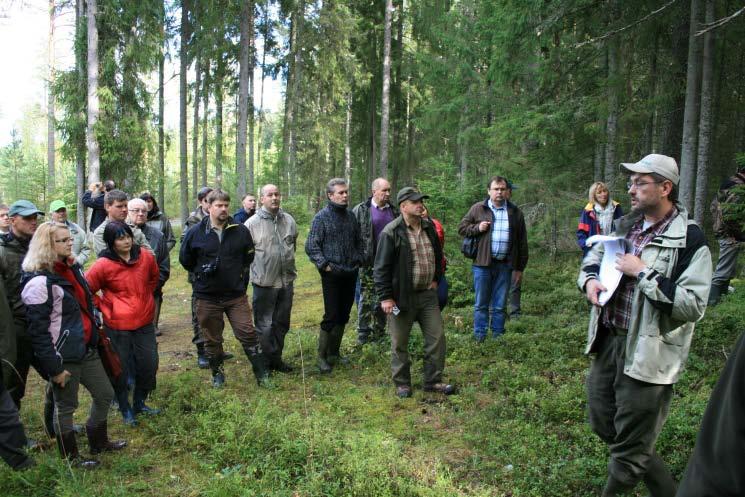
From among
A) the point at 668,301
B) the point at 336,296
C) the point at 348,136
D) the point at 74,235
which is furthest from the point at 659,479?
the point at 348,136

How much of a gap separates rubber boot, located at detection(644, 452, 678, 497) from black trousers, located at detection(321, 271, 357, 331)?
394cm

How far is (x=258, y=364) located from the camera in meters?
6.17

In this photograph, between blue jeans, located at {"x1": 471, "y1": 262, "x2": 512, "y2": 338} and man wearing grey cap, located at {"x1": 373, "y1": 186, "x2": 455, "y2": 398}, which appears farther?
blue jeans, located at {"x1": 471, "y1": 262, "x2": 512, "y2": 338}

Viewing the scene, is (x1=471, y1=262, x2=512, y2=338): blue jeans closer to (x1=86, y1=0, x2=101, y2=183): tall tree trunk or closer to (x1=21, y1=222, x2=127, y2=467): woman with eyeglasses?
(x1=21, y1=222, x2=127, y2=467): woman with eyeglasses

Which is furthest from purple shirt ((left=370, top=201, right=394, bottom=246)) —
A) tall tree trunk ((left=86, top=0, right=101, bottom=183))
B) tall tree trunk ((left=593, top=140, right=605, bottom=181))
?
tall tree trunk ((left=86, top=0, right=101, bottom=183))

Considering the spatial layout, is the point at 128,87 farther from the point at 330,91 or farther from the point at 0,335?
the point at 0,335

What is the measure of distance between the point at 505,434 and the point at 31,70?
44343 millimetres

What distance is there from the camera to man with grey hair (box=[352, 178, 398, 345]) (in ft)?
23.3

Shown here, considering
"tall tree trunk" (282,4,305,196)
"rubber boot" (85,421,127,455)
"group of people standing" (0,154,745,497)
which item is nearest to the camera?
"group of people standing" (0,154,745,497)

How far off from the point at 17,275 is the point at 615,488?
5045 millimetres

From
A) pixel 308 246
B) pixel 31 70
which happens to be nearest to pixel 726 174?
pixel 308 246

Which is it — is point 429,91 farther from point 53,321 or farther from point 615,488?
point 615,488

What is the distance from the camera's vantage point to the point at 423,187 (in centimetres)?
1079

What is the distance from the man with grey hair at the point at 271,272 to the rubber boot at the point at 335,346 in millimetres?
547
